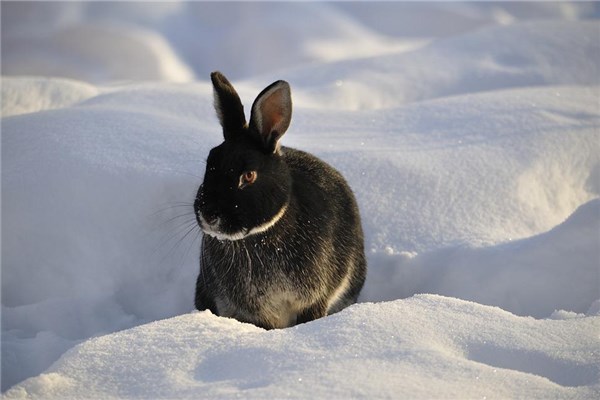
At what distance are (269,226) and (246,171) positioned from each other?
0.27 metres

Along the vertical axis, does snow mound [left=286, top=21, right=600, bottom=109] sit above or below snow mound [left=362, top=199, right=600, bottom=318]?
above

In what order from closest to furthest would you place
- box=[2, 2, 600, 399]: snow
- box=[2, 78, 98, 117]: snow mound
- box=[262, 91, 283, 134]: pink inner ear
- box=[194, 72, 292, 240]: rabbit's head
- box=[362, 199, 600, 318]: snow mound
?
box=[2, 2, 600, 399]: snow → box=[194, 72, 292, 240]: rabbit's head → box=[262, 91, 283, 134]: pink inner ear → box=[362, 199, 600, 318]: snow mound → box=[2, 78, 98, 117]: snow mound

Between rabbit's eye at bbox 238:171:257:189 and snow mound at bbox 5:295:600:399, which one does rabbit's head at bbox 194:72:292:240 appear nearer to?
rabbit's eye at bbox 238:171:257:189

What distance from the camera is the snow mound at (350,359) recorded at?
6.88 ft

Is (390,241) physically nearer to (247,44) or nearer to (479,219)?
(479,219)

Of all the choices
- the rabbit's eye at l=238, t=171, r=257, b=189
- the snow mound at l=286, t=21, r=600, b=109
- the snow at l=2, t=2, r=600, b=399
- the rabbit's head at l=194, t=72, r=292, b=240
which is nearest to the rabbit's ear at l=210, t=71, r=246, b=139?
the rabbit's head at l=194, t=72, r=292, b=240

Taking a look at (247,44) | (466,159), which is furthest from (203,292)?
(247,44)

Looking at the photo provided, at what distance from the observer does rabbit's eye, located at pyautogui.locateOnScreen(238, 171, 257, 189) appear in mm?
2881

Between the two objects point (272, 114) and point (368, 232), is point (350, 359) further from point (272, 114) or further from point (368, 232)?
point (368, 232)

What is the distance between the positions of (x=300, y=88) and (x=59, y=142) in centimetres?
256

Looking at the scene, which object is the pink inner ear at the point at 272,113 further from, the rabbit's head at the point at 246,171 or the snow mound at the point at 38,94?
the snow mound at the point at 38,94

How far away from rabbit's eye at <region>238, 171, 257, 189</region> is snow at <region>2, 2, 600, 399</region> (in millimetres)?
443

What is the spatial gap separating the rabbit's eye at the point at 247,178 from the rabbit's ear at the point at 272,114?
0.56ft

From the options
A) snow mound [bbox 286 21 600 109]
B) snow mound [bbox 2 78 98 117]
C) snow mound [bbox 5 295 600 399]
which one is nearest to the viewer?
snow mound [bbox 5 295 600 399]
